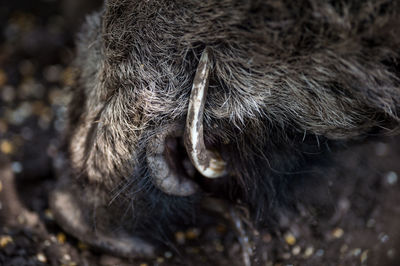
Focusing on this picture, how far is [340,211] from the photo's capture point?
4.76 feet

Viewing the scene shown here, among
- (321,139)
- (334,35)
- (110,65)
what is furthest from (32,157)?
(334,35)

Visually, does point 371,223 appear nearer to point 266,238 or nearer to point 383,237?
point 383,237

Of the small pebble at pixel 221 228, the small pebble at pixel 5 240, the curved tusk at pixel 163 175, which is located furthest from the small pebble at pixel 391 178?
the small pebble at pixel 5 240

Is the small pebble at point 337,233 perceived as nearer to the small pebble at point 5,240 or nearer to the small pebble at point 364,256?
the small pebble at point 364,256

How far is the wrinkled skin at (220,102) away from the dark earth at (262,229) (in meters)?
0.09

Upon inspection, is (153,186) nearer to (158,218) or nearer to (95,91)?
(158,218)

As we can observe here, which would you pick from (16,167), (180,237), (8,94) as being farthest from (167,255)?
(8,94)

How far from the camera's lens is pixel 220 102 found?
1054 millimetres

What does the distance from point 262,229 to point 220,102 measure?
0.49 m

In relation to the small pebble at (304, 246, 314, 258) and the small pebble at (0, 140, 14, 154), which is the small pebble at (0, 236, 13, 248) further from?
the small pebble at (304, 246, 314, 258)

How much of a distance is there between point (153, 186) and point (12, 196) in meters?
0.70

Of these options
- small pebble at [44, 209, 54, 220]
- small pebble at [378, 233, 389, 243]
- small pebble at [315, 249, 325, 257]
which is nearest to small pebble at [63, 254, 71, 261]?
small pebble at [44, 209, 54, 220]

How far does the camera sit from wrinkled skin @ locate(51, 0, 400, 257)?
898 millimetres

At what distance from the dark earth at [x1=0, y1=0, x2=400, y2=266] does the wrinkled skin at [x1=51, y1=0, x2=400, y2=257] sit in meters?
0.09
